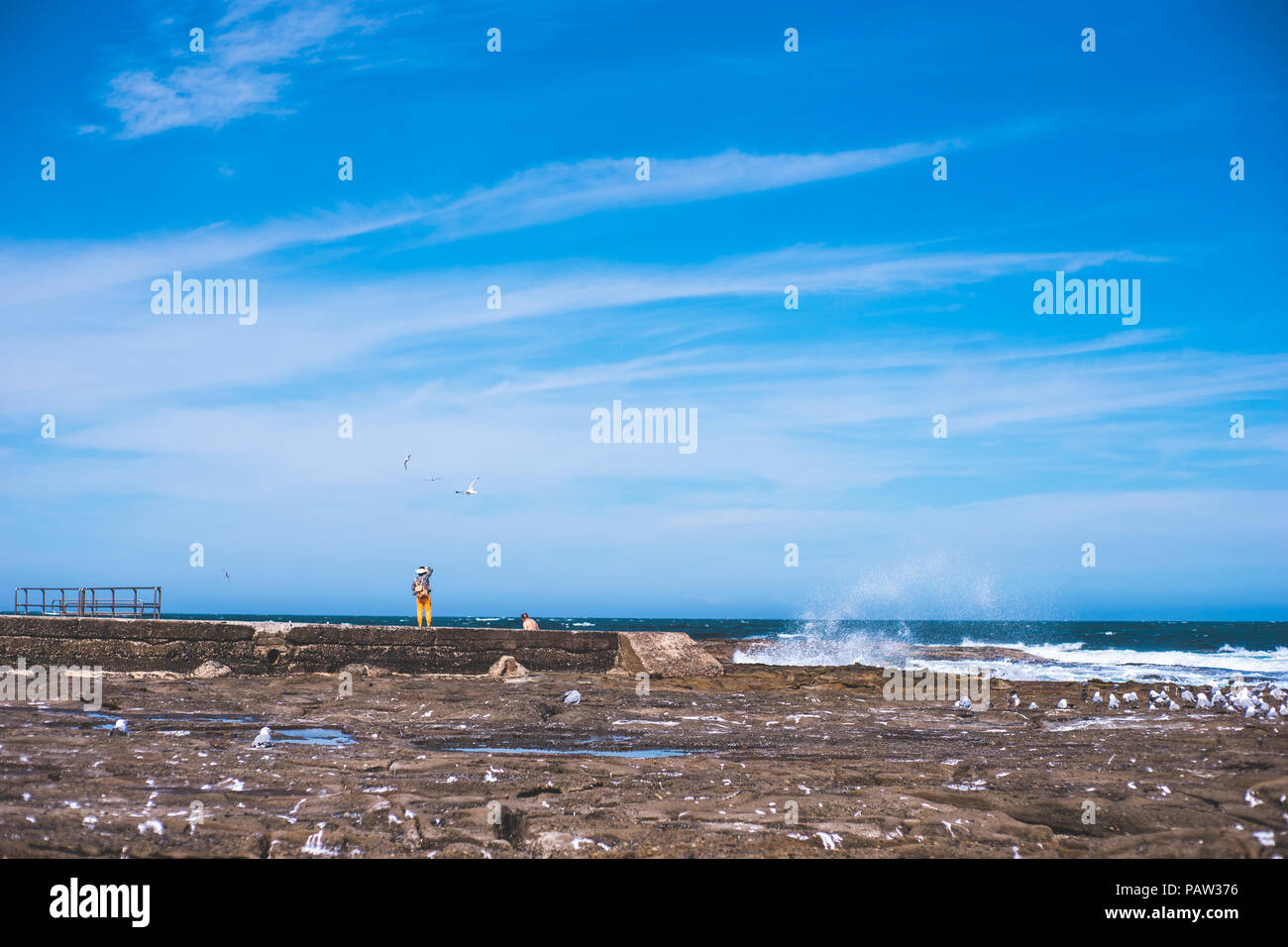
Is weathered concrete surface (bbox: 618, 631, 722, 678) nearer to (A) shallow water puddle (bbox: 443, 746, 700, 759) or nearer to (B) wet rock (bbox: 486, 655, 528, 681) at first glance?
(B) wet rock (bbox: 486, 655, 528, 681)

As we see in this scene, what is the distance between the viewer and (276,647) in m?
15.9

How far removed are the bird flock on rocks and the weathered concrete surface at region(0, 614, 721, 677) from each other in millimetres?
6929

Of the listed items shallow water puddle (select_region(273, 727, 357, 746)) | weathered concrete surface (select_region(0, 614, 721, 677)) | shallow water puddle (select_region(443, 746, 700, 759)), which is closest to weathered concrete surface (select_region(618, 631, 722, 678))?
weathered concrete surface (select_region(0, 614, 721, 677))

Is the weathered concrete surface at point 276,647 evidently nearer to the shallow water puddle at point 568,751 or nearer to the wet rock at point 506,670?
the wet rock at point 506,670

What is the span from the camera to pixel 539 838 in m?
5.52

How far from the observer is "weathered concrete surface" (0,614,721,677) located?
15.4 m

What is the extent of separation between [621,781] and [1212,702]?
428 inches

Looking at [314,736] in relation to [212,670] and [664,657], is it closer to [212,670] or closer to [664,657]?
[212,670]

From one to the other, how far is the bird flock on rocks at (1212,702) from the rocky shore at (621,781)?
0.75 meters

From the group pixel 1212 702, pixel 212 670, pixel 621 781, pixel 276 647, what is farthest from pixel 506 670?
pixel 1212 702

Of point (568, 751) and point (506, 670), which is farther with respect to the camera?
point (506, 670)
